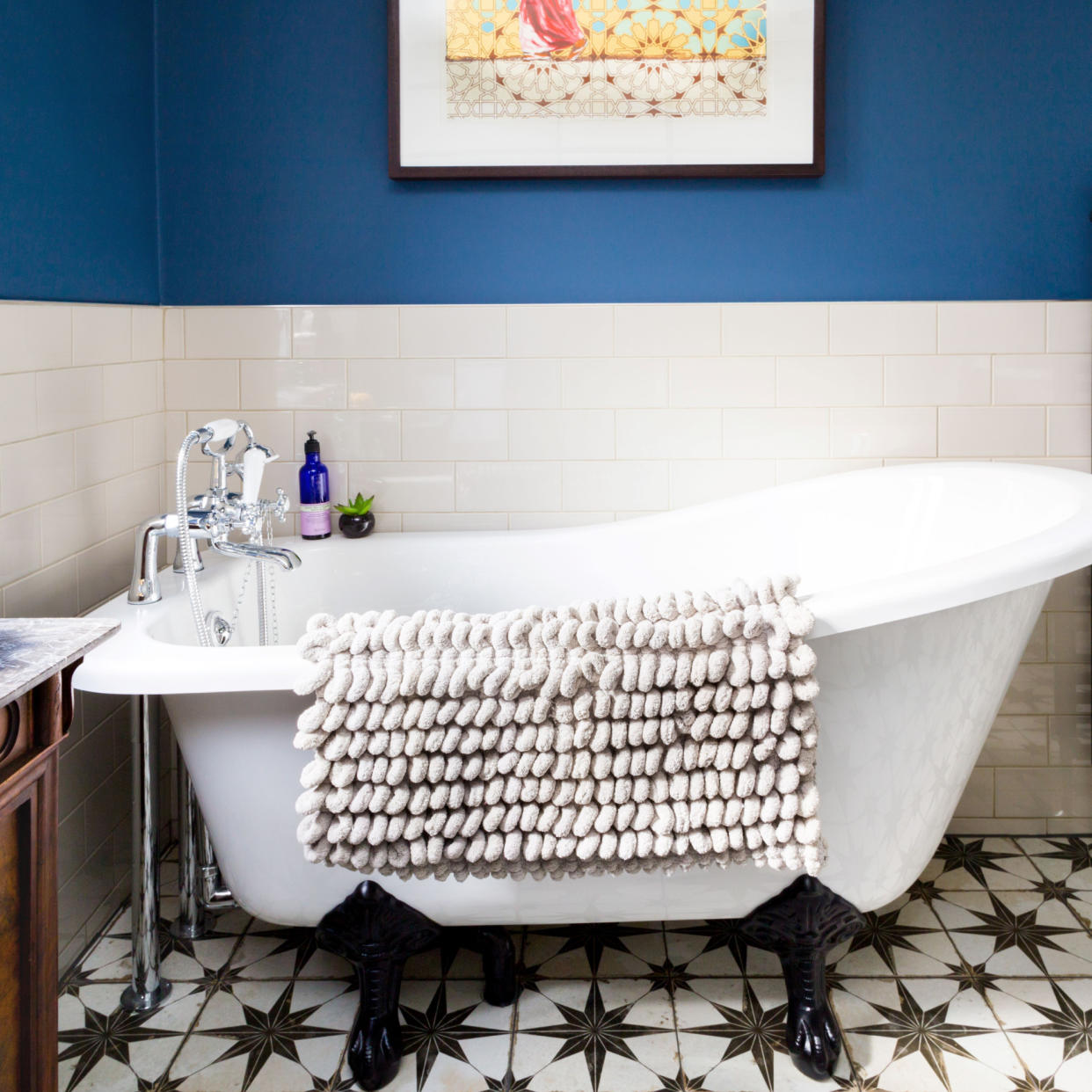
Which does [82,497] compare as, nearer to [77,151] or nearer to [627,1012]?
A: [77,151]

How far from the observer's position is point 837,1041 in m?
1.60

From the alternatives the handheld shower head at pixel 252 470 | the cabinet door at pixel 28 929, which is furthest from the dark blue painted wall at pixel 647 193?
the cabinet door at pixel 28 929

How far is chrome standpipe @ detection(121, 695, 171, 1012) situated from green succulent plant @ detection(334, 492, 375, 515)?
0.70 metres

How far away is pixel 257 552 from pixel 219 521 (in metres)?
0.10

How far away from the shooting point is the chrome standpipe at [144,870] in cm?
174

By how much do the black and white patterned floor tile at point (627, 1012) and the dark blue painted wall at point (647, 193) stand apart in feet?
4.51

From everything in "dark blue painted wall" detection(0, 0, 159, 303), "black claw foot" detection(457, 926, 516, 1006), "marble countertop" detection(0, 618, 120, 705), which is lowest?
"black claw foot" detection(457, 926, 516, 1006)

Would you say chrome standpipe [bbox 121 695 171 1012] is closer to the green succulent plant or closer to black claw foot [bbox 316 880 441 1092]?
black claw foot [bbox 316 880 441 1092]

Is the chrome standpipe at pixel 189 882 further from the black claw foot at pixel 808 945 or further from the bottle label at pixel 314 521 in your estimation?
the black claw foot at pixel 808 945

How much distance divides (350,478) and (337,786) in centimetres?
120

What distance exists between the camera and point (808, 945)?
160 cm

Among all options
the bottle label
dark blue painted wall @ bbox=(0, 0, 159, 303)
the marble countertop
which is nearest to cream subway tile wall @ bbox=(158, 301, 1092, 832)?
the bottle label

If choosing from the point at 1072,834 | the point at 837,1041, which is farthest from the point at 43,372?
the point at 1072,834

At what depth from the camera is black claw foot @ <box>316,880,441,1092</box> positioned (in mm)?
1555
